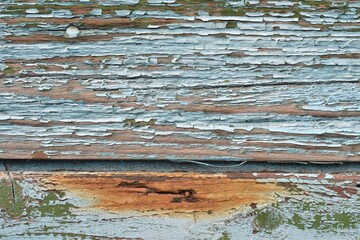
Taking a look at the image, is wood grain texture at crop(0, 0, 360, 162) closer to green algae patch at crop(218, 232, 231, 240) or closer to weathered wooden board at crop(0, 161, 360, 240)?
weathered wooden board at crop(0, 161, 360, 240)

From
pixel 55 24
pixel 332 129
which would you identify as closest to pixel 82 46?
pixel 55 24

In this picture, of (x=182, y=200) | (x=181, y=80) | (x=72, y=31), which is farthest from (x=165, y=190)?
(x=72, y=31)

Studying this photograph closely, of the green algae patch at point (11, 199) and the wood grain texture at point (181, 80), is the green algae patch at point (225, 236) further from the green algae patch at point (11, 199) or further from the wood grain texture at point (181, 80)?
the green algae patch at point (11, 199)

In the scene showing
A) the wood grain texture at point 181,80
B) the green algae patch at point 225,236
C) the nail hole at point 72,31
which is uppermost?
the nail hole at point 72,31

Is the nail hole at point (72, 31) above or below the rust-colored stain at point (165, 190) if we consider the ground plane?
above

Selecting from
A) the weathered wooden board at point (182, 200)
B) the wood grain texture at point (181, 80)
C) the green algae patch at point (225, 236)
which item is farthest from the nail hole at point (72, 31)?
the green algae patch at point (225, 236)

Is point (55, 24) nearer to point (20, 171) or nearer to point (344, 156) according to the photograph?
point (20, 171)
